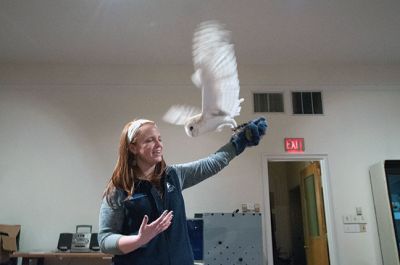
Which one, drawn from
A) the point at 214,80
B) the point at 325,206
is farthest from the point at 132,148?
the point at 325,206

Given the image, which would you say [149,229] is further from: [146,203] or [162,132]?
[162,132]

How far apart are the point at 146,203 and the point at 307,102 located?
406 cm

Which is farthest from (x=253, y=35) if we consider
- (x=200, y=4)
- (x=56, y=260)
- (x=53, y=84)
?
(x=56, y=260)

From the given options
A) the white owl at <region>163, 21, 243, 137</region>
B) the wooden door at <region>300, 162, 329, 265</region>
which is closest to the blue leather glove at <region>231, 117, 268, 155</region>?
the white owl at <region>163, 21, 243, 137</region>

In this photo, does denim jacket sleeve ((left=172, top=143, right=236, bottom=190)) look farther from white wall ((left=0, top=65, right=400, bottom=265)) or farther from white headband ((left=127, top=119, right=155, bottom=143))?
white wall ((left=0, top=65, right=400, bottom=265))

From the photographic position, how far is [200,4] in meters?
3.58

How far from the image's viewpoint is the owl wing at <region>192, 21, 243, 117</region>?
1430 millimetres

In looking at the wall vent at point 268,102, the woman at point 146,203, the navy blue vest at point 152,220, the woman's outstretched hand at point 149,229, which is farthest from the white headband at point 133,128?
the wall vent at point 268,102

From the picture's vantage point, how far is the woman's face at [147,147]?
1.14 metres

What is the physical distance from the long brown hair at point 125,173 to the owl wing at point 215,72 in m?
0.40

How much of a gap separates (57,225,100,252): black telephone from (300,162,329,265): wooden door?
3.01 m

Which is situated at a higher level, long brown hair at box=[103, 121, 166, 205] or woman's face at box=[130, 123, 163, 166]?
woman's face at box=[130, 123, 163, 166]

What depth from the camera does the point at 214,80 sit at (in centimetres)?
144

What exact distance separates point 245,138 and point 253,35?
122 inches
